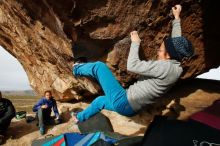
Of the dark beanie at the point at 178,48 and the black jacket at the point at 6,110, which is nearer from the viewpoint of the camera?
the dark beanie at the point at 178,48

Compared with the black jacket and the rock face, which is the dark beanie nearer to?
the rock face

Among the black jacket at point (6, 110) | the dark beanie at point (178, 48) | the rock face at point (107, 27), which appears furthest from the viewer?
the black jacket at point (6, 110)

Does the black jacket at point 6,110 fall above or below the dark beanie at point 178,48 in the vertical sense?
below

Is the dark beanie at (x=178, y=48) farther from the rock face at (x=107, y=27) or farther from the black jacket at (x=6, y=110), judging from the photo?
the black jacket at (x=6, y=110)

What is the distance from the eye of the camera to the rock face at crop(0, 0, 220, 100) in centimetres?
641

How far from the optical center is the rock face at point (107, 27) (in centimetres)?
641

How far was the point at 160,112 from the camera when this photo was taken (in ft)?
31.2

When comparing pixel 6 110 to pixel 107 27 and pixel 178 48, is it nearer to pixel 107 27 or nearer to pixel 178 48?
pixel 107 27

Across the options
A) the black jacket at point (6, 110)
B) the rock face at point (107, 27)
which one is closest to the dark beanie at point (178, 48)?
the rock face at point (107, 27)

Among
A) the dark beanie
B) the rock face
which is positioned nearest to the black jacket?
the rock face

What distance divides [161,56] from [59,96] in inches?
297

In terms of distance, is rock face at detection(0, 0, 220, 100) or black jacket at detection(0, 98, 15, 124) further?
black jacket at detection(0, 98, 15, 124)

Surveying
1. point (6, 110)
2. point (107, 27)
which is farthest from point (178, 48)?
point (6, 110)

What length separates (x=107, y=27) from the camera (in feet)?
22.1
